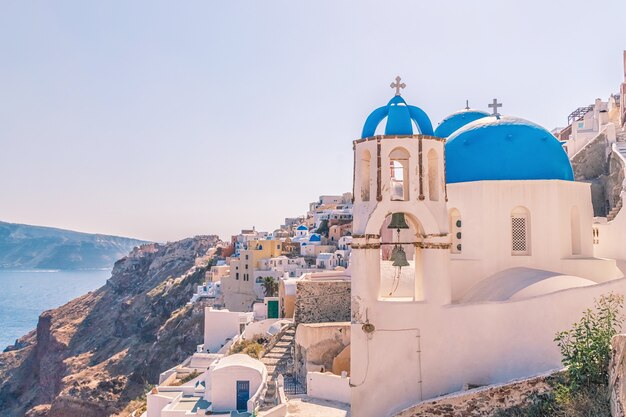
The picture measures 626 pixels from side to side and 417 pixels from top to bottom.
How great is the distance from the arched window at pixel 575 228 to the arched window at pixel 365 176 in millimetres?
4763

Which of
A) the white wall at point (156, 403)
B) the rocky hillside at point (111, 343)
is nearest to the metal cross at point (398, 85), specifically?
the white wall at point (156, 403)

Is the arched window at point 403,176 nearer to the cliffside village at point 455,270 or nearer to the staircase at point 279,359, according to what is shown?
the cliffside village at point 455,270

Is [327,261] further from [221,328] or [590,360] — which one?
[590,360]

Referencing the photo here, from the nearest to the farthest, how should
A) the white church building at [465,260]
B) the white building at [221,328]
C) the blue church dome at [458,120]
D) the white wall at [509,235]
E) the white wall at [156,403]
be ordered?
the white church building at [465,260] → the white wall at [509,235] → the blue church dome at [458,120] → the white wall at [156,403] → the white building at [221,328]

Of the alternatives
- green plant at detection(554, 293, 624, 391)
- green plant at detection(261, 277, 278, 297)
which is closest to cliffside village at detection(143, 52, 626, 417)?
green plant at detection(554, 293, 624, 391)

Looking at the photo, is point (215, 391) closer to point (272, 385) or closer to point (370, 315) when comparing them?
point (272, 385)

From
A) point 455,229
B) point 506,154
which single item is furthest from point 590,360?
point 506,154

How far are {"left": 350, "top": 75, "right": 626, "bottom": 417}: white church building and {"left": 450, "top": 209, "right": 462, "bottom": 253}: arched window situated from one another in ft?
0.08

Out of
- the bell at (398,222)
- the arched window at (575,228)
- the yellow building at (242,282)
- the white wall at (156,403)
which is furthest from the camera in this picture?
the yellow building at (242,282)

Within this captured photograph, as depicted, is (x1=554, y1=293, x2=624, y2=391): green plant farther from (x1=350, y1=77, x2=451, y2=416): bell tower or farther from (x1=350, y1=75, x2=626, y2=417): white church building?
(x1=350, y1=77, x2=451, y2=416): bell tower

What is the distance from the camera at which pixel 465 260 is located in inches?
462

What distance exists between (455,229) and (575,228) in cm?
256

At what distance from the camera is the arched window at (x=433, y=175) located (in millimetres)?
10739

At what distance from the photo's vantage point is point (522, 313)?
988 cm
